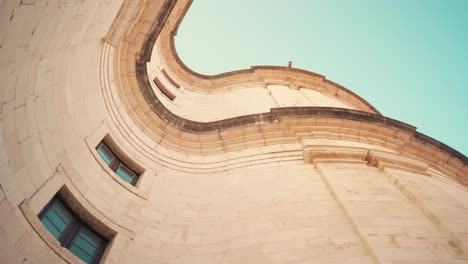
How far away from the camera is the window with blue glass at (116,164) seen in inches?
344

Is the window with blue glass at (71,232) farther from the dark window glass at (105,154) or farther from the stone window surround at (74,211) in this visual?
the dark window glass at (105,154)

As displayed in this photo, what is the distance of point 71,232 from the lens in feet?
20.8

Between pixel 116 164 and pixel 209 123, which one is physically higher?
pixel 209 123

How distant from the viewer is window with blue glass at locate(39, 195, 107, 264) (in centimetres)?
600

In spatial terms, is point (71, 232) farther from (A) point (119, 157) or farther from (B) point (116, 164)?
(A) point (119, 157)

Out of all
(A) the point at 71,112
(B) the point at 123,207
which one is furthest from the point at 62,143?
(B) the point at 123,207

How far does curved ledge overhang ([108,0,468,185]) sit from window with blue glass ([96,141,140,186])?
1870mm

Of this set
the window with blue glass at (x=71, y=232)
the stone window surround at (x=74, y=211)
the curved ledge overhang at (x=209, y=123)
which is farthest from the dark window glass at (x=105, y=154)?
the window with blue glass at (x=71, y=232)

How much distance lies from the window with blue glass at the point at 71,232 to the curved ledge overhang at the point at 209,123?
4.62 metres

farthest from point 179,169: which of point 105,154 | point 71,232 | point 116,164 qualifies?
point 71,232

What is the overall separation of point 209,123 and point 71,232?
21.9 feet

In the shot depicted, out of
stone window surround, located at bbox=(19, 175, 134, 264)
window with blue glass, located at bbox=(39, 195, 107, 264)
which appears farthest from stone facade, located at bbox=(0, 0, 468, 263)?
window with blue glass, located at bbox=(39, 195, 107, 264)

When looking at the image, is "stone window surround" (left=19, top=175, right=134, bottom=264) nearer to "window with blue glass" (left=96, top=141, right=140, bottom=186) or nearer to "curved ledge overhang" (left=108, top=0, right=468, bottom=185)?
"window with blue glass" (left=96, top=141, right=140, bottom=186)

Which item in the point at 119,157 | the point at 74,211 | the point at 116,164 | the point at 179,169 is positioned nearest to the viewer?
the point at 74,211
